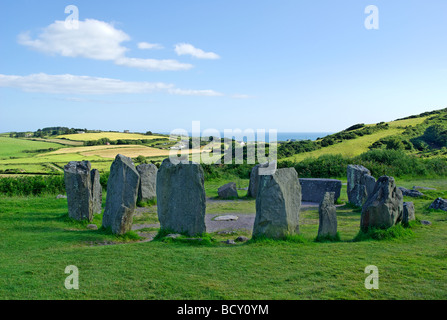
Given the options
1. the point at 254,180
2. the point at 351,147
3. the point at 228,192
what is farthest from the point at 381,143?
the point at 228,192

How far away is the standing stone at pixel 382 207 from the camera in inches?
440

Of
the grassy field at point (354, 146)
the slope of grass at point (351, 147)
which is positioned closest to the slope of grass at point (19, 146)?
the grassy field at point (354, 146)

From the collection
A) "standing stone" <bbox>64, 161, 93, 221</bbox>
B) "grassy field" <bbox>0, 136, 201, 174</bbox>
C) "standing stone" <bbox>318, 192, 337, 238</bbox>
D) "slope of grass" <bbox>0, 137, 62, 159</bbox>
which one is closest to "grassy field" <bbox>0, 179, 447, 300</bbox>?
"standing stone" <bbox>318, 192, 337, 238</bbox>

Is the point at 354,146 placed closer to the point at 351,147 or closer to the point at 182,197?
the point at 351,147

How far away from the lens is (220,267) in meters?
8.58

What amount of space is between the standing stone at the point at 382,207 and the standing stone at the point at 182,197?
16.3 ft

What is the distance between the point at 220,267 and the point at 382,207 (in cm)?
552

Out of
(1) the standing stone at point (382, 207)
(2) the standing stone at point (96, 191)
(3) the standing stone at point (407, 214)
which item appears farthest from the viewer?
(2) the standing stone at point (96, 191)

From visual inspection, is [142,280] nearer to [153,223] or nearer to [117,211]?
[117,211]

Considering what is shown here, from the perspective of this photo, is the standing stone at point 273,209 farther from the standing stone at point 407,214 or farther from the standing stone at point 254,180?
the standing stone at point 254,180

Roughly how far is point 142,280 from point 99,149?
1358 inches
